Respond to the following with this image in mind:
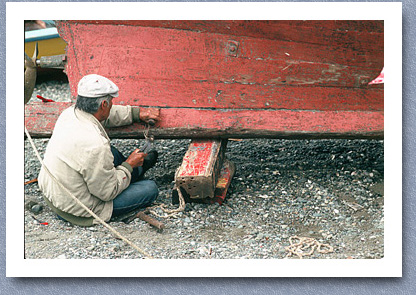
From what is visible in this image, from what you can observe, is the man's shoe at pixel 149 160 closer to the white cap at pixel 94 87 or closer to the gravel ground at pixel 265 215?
the gravel ground at pixel 265 215

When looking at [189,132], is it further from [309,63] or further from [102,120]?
[309,63]

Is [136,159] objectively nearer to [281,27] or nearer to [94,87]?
[94,87]

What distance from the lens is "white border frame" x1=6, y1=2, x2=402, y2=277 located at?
3572mm

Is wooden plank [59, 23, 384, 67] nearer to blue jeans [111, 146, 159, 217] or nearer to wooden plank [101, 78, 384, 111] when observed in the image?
wooden plank [101, 78, 384, 111]

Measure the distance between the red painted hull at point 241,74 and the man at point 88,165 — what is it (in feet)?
1.86

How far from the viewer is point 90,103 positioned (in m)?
4.04

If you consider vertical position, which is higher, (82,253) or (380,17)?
(380,17)

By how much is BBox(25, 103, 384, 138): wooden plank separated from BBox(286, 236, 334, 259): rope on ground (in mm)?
880

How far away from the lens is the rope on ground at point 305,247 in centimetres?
393

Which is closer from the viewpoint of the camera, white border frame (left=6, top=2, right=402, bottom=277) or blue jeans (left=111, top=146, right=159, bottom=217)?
white border frame (left=6, top=2, right=402, bottom=277)

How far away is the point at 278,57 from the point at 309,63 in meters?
0.24

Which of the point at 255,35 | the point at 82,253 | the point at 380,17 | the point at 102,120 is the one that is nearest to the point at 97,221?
the point at 82,253

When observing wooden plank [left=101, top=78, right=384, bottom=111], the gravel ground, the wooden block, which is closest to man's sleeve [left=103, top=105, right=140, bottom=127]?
wooden plank [left=101, top=78, right=384, bottom=111]

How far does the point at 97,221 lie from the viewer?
163 inches
